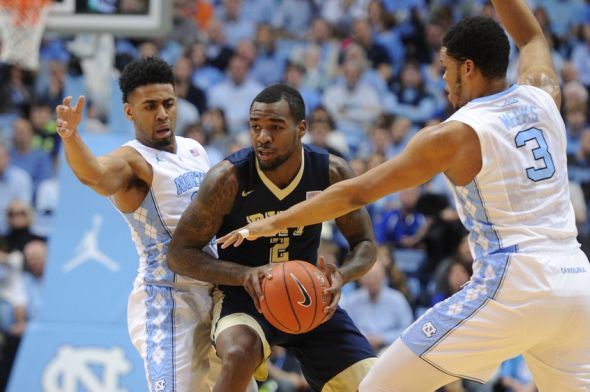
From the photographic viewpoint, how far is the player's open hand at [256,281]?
471 cm

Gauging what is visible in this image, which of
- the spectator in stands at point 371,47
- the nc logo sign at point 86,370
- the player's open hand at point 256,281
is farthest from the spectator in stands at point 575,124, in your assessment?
the player's open hand at point 256,281

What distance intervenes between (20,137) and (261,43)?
4.21 meters

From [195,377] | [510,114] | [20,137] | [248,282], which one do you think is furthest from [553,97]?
[20,137]

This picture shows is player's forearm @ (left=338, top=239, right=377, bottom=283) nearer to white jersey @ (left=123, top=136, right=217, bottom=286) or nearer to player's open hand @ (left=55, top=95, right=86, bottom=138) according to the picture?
white jersey @ (left=123, top=136, right=217, bottom=286)

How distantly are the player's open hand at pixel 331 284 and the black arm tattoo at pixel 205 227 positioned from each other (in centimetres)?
45

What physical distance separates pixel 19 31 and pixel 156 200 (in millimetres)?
4826

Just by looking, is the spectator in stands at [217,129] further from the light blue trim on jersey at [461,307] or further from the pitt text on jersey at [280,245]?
the light blue trim on jersey at [461,307]

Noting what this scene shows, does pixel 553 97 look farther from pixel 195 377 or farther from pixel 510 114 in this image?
pixel 195 377

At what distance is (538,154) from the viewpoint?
4.33 metres

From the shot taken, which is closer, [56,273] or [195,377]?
[195,377]

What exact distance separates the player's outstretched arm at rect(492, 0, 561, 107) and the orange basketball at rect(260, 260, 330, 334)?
151 centimetres

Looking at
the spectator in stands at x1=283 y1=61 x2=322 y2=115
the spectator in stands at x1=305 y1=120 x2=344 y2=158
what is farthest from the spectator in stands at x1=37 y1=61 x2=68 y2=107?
the spectator in stands at x1=305 y1=120 x2=344 y2=158

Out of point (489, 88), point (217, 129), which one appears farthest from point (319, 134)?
point (489, 88)

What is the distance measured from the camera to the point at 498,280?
14.0ft
